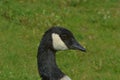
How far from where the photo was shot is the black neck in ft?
34.1

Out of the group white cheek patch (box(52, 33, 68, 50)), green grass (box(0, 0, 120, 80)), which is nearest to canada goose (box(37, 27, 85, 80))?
white cheek patch (box(52, 33, 68, 50))

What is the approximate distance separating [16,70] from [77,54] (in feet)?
8.54

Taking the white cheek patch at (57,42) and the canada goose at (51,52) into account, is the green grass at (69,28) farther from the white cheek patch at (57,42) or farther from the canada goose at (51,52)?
the white cheek patch at (57,42)

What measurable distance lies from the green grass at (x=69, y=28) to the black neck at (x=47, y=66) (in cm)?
219

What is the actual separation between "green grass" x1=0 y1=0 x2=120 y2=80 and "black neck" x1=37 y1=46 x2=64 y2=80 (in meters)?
2.19

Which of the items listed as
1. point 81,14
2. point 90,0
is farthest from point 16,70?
point 90,0

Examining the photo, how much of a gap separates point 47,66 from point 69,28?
782cm

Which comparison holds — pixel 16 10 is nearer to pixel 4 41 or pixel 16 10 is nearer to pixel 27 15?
pixel 27 15

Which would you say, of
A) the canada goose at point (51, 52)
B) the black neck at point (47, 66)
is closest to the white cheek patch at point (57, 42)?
the canada goose at point (51, 52)

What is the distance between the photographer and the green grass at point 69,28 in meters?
14.7

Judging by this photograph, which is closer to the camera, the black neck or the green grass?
the black neck

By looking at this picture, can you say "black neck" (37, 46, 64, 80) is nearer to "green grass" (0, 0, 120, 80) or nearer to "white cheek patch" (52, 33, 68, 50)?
"white cheek patch" (52, 33, 68, 50)

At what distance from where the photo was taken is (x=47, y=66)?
10.4 metres

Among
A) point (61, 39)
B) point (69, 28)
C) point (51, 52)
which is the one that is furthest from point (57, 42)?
point (69, 28)
